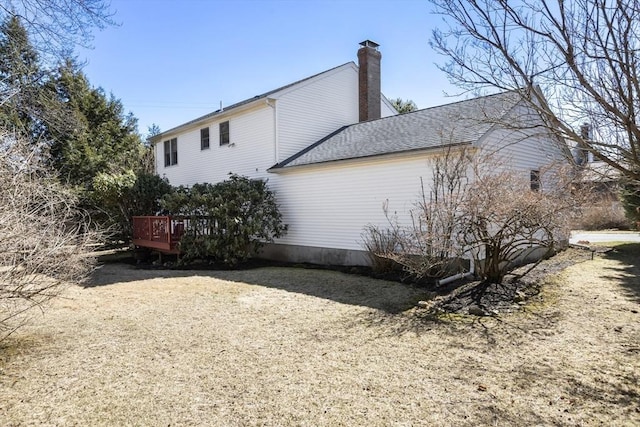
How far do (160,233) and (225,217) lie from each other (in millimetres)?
2856

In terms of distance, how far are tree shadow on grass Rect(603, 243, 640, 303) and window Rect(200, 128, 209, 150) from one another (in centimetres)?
1458

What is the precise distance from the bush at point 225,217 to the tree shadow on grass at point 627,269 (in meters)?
9.20

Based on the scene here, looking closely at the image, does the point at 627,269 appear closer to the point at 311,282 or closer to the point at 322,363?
the point at 311,282

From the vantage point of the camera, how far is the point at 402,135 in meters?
11.2

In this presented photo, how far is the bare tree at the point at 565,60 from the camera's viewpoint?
340 cm

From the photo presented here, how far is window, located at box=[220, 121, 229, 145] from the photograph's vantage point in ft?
50.6

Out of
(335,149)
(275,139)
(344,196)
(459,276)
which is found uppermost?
(275,139)

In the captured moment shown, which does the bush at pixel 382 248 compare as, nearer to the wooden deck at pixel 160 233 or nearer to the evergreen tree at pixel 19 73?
the wooden deck at pixel 160 233

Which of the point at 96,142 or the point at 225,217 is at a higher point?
the point at 96,142

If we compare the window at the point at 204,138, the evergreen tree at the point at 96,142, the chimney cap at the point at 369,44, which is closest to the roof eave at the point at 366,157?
the window at the point at 204,138

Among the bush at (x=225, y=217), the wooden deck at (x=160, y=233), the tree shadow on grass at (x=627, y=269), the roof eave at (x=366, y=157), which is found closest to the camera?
the tree shadow on grass at (x=627, y=269)

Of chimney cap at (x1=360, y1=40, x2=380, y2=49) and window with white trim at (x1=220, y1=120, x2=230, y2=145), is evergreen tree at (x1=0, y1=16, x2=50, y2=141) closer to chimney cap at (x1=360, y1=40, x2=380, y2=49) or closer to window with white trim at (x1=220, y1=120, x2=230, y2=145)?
window with white trim at (x1=220, y1=120, x2=230, y2=145)

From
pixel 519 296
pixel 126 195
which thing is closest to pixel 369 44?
pixel 126 195

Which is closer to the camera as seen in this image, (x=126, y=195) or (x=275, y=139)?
(x=275, y=139)
